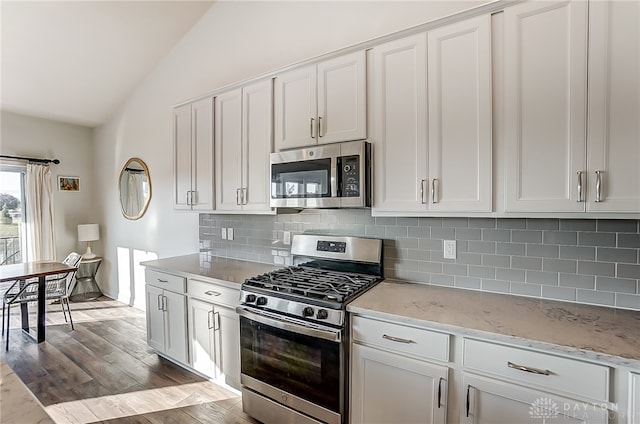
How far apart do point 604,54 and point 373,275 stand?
5.57ft

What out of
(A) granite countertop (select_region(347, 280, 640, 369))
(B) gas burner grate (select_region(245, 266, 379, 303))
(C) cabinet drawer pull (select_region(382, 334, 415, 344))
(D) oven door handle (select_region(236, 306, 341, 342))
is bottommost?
(D) oven door handle (select_region(236, 306, 341, 342))

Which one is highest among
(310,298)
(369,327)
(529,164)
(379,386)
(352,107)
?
(352,107)

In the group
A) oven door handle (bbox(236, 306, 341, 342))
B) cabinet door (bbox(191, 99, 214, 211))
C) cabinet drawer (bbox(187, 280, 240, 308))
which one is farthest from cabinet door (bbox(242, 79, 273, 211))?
oven door handle (bbox(236, 306, 341, 342))

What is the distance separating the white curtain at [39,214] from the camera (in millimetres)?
4730

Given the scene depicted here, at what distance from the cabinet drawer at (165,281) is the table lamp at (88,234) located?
Result: 2.84 meters

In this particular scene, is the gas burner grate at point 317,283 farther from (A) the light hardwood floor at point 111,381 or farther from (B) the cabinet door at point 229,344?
(A) the light hardwood floor at point 111,381

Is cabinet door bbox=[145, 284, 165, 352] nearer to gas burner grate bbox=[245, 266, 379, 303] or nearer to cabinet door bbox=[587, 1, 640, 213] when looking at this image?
gas burner grate bbox=[245, 266, 379, 303]

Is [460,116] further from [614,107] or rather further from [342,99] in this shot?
[342,99]

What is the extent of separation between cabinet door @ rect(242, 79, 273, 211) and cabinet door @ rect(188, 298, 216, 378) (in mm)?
892

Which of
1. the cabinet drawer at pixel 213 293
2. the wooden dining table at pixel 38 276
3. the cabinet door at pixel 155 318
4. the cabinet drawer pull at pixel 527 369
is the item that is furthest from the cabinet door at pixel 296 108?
the wooden dining table at pixel 38 276

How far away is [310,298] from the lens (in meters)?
1.88

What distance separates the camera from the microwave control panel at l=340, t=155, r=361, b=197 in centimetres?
206

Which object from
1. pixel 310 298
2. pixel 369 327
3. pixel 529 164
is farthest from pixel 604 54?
pixel 310 298

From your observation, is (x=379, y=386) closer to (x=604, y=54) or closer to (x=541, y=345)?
(x=541, y=345)
